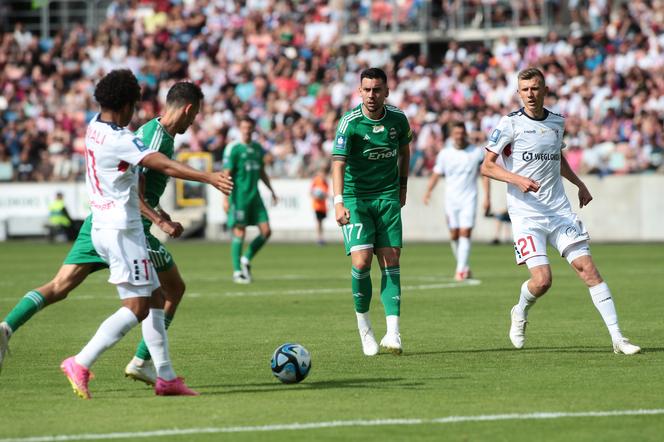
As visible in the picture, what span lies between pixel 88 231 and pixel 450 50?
30474 millimetres

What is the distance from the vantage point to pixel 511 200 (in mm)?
11531

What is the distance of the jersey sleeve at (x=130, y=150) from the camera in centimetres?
834

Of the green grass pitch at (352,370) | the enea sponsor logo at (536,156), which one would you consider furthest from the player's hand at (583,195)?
the green grass pitch at (352,370)

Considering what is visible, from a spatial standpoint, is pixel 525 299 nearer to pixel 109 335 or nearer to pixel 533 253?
pixel 533 253

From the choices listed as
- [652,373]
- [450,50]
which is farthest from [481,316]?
[450,50]

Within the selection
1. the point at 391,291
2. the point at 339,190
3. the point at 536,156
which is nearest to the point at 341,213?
the point at 339,190

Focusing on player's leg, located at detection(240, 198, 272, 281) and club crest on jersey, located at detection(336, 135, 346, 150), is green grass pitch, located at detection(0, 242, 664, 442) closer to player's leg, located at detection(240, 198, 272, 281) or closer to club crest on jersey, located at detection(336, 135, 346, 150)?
player's leg, located at detection(240, 198, 272, 281)

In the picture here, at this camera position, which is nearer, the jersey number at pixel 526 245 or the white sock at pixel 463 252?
the jersey number at pixel 526 245

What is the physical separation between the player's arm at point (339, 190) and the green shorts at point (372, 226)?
0.18 metres

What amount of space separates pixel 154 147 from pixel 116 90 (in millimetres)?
896

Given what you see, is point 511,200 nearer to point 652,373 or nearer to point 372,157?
point 372,157

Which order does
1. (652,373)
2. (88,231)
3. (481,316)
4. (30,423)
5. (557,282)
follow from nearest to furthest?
(30,423) < (88,231) < (652,373) < (481,316) < (557,282)

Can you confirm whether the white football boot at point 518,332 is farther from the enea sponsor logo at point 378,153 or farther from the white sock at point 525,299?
the enea sponsor logo at point 378,153

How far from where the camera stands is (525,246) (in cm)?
1142
